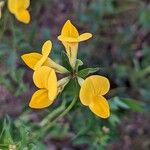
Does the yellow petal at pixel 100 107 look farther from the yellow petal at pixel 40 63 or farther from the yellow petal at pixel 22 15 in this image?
the yellow petal at pixel 22 15

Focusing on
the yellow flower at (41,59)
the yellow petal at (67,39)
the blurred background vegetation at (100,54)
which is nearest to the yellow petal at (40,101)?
the yellow flower at (41,59)

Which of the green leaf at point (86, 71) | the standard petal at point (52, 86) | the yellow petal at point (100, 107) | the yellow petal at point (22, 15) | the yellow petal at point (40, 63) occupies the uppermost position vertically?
the yellow petal at point (22, 15)

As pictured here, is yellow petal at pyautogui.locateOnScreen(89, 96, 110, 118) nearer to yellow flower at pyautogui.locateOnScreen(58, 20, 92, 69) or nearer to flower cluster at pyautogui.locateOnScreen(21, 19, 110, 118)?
flower cluster at pyautogui.locateOnScreen(21, 19, 110, 118)

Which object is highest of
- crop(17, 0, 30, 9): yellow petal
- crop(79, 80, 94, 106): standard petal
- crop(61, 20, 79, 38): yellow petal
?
crop(17, 0, 30, 9): yellow petal

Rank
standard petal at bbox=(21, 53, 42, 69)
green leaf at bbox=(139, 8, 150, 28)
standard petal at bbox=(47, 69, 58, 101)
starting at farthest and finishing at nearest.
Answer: green leaf at bbox=(139, 8, 150, 28), standard petal at bbox=(21, 53, 42, 69), standard petal at bbox=(47, 69, 58, 101)

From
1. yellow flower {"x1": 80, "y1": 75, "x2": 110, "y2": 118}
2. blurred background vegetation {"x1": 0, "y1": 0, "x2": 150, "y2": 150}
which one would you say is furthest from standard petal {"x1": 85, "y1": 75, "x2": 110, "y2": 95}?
blurred background vegetation {"x1": 0, "y1": 0, "x2": 150, "y2": 150}

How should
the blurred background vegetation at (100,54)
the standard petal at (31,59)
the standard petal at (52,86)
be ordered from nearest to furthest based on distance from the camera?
the standard petal at (52,86), the standard petal at (31,59), the blurred background vegetation at (100,54)

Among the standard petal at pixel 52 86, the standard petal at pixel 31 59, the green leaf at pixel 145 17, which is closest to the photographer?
the standard petal at pixel 52 86
